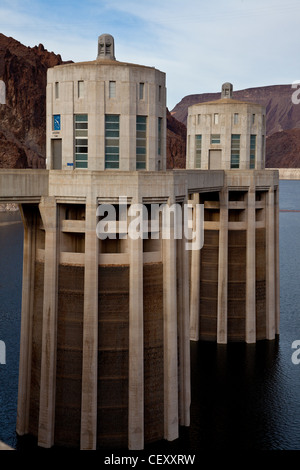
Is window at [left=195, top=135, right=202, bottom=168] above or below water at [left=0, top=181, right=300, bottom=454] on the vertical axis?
above

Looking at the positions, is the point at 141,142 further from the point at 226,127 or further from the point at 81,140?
the point at 226,127

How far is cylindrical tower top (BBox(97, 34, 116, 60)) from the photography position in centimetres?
3275

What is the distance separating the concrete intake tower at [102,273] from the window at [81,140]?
0.06 meters

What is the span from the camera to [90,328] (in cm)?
3002

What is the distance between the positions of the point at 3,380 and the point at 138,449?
14162 millimetres

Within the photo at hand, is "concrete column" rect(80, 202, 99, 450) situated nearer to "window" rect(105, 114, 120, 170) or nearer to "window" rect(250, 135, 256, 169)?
"window" rect(105, 114, 120, 170)

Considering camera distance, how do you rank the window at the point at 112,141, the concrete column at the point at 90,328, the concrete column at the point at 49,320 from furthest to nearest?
the window at the point at 112,141 → the concrete column at the point at 49,320 → the concrete column at the point at 90,328

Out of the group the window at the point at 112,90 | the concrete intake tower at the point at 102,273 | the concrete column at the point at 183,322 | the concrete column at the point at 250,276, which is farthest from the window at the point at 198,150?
the window at the point at 112,90

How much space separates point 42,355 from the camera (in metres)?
31.0

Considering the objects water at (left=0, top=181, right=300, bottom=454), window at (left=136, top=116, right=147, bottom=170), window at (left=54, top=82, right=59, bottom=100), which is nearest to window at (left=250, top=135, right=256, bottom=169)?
water at (left=0, top=181, right=300, bottom=454)

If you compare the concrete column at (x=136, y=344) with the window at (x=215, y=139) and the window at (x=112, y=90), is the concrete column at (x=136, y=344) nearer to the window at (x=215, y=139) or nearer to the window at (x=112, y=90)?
the window at (x=112, y=90)

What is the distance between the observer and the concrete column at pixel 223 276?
50094 millimetres

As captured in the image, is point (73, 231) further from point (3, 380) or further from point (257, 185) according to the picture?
point (257, 185)

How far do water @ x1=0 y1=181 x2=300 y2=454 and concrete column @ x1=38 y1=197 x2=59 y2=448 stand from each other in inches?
121
